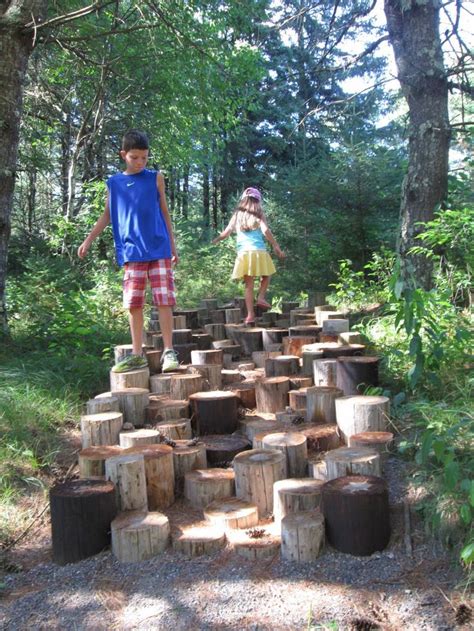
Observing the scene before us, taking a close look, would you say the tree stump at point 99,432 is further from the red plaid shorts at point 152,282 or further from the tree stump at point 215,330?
the tree stump at point 215,330

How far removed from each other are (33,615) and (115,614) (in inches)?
13.6

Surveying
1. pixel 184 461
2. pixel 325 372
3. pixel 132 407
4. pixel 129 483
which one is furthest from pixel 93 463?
pixel 325 372

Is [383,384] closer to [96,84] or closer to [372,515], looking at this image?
[372,515]

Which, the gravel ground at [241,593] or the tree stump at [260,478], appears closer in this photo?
the gravel ground at [241,593]

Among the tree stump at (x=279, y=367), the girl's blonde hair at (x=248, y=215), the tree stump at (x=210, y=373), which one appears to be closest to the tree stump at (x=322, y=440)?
the tree stump at (x=279, y=367)

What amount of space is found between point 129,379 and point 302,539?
2.00 metres

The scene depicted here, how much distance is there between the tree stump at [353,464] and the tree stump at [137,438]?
40.9 inches

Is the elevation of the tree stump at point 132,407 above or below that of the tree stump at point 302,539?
above

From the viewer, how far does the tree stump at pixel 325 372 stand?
3.88 metres

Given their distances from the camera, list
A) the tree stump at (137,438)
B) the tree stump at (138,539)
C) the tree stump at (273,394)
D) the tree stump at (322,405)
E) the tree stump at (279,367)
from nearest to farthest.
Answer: the tree stump at (138,539)
the tree stump at (137,438)
the tree stump at (322,405)
the tree stump at (273,394)
the tree stump at (279,367)

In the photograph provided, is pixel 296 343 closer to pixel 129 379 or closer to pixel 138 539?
pixel 129 379

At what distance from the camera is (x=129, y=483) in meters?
2.85

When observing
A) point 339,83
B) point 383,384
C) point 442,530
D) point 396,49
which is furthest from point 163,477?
point 339,83

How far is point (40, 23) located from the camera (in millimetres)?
5422
